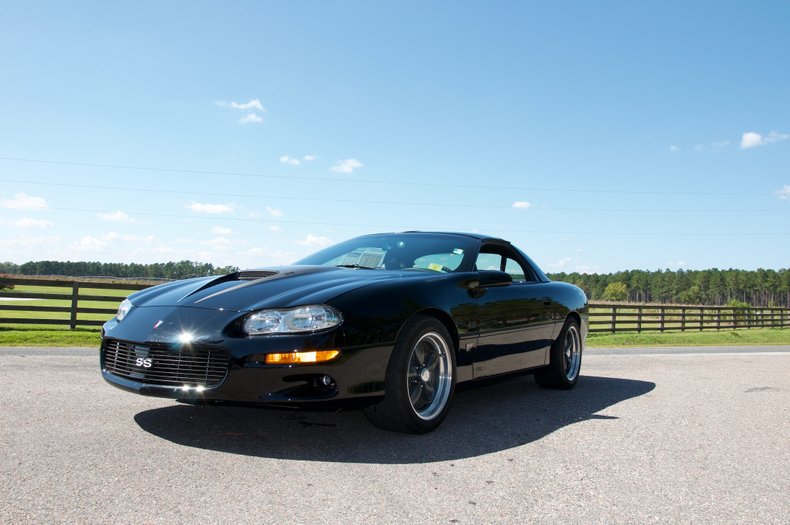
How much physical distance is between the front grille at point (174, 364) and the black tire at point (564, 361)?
3.25 meters

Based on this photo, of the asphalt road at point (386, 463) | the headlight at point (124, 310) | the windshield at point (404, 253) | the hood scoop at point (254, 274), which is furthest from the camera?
the windshield at point (404, 253)

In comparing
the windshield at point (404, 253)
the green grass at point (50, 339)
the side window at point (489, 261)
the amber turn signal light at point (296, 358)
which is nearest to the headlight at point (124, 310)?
the amber turn signal light at point (296, 358)

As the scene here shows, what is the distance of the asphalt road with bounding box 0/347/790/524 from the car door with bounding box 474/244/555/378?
0.39 metres

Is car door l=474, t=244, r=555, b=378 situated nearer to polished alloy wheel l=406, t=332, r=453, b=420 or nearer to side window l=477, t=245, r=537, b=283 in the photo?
side window l=477, t=245, r=537, b=283

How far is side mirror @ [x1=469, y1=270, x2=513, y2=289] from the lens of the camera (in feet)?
14.6

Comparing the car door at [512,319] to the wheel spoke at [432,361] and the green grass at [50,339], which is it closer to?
the wheel spoke at [432,361]

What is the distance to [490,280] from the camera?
4551 mm

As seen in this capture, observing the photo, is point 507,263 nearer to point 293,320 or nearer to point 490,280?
point 490,280

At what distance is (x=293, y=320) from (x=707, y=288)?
19350cm

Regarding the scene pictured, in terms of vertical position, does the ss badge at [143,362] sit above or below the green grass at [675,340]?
above

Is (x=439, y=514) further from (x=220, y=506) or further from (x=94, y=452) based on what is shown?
(x=94, y=452)

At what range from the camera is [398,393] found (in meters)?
3.63

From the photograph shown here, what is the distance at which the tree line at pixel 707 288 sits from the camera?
165125mm

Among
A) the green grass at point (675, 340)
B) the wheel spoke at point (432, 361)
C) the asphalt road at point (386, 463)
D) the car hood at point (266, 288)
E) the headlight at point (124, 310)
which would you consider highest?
the car hood at point (266, 288)
